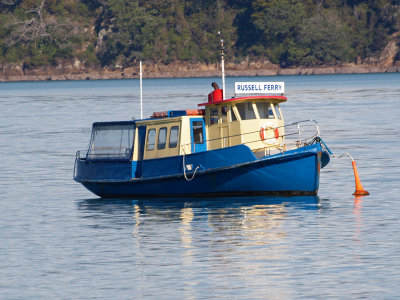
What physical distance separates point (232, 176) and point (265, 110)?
2.89 metres

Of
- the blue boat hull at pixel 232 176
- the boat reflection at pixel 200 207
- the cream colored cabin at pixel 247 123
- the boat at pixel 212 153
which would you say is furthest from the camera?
the cream colored cabin at pixel 247 123

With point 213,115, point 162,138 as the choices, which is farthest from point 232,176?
point 162,138

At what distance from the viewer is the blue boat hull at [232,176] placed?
32688mm

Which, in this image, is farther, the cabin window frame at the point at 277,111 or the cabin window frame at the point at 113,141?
the cabin window frame at the point at 113,141

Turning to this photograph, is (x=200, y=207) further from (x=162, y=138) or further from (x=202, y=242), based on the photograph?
(x=202, y=242)

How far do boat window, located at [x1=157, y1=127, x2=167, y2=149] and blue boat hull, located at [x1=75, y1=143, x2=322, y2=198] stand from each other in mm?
709

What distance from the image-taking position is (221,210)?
32.6 meters

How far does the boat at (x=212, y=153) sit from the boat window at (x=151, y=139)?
0.04 m

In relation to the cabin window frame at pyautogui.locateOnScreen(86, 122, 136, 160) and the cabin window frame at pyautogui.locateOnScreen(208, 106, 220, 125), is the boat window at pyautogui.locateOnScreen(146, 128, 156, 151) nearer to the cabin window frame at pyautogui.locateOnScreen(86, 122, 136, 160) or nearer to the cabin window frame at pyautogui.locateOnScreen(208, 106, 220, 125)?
the cabin window frame at pyautogui.locateOnScreen(86, 122, 136, 160)

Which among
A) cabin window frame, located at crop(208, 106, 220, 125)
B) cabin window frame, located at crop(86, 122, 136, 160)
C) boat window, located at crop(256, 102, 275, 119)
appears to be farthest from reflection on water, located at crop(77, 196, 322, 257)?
boat window, located at crop(256, 102, 275, 119)

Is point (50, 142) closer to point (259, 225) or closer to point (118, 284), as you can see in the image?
point (259, 225)

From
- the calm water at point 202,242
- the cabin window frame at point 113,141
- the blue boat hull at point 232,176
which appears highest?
the cabin window frame at point 113,141

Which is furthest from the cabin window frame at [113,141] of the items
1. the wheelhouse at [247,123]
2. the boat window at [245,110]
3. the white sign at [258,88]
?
the white sign at [258,88]

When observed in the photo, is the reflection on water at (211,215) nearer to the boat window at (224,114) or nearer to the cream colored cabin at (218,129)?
the cream colored cabin at (218,129)
